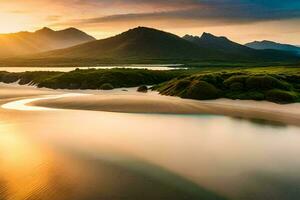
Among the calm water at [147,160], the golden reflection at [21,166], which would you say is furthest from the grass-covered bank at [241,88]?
the golden reflection at [21,166]

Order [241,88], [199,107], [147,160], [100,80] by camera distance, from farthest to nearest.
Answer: [100,80]
[241,88]
[199,107]
[147,160]

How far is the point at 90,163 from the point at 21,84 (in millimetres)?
79967

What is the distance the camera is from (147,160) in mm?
23516

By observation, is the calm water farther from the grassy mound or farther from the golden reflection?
the grassy mound

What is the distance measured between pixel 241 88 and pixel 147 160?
3750 cm

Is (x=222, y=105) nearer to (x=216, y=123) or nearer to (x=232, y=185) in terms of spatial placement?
(x=216, y=123)

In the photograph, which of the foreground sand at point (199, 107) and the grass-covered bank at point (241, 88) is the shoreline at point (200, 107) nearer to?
the foreground sand at point (199, 107)

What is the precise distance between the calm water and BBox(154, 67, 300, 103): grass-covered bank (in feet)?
58.1

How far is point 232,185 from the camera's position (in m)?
19.1

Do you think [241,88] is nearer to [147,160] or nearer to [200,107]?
[200,107]

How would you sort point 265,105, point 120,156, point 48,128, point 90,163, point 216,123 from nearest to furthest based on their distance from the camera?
point 90,163, point 120,156, point 48,128, point 216,123, point 265,105

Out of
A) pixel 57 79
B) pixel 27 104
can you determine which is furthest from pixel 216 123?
pixel 57 79

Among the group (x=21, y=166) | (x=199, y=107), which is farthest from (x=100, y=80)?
(x=21, y=166)

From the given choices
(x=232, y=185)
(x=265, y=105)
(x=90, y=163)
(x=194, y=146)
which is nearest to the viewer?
(x=232, y=185)
